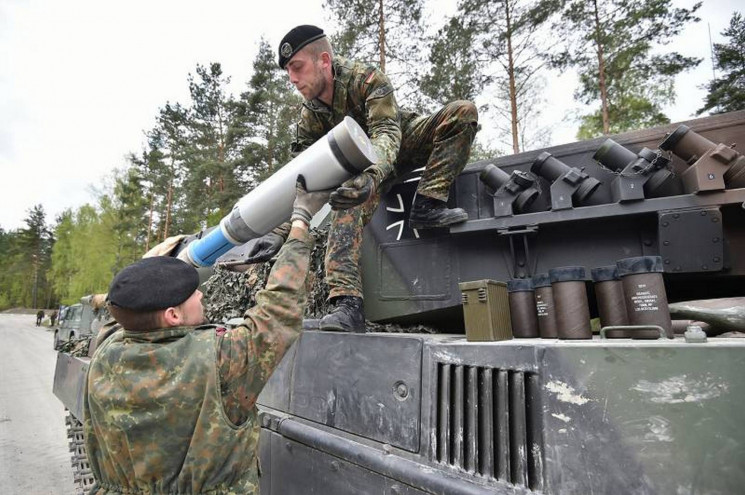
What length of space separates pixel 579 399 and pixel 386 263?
5.12 feet

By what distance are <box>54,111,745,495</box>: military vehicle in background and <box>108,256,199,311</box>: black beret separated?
28.9 inches

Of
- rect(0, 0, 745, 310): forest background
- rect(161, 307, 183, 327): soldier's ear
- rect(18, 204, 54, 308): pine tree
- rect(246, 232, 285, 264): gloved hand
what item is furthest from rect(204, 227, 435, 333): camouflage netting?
rect(18, 204, 54, 308): pine tree

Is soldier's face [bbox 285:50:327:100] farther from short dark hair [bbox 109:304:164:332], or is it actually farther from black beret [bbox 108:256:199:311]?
short dark hair [bbox 109:304:164:332]

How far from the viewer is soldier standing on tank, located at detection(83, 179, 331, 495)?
59.9 inches

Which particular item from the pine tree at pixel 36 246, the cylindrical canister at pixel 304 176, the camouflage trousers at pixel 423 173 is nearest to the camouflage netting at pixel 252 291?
the camouflage trousers at pixel 423 173

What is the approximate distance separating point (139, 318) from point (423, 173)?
165cm

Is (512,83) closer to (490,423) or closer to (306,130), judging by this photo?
(306,130)

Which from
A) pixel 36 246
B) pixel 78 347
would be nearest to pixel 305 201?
pixel 78 347

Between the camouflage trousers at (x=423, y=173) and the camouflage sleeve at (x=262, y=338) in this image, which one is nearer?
the camouflage sleeve at (x=262, y=338)

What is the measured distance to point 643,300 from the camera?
1.67 meters

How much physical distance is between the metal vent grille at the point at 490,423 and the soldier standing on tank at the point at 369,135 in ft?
2.31

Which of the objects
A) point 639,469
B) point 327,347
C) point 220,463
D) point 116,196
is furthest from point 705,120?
point 116,196

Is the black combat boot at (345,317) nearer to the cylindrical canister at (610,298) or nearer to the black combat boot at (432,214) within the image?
the black combat boot at (432,214)

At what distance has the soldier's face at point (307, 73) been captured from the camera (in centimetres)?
253
